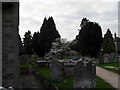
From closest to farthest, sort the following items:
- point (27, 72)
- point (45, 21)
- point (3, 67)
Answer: point (3, 67) → point (27, 72) → point (45, 21)

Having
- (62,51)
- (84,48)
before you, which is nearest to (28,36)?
(84,48)

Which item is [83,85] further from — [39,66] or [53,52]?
[53,52]

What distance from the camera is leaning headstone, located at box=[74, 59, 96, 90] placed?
11430 mm

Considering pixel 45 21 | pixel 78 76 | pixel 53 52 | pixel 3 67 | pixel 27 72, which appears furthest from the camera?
pixel 45 21

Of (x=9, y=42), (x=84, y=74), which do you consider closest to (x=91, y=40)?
(x=84, y=74)

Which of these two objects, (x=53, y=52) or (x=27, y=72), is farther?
(x=53, y=52)

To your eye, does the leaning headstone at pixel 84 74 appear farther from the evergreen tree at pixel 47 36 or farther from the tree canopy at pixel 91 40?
the evergreen tree at pixel 47 36

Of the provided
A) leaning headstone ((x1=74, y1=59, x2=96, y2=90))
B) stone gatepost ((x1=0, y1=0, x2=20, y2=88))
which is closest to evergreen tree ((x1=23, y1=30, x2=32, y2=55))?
leaning headstone ((x1=74, y1=59, x2=96, y2=90))

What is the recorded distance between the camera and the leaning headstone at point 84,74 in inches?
450

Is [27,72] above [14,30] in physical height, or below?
below

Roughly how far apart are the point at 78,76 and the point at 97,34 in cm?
4628

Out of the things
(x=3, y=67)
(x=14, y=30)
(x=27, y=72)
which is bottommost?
(x=27, y=72)

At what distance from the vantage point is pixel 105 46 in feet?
222

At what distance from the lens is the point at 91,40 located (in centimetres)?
5600
